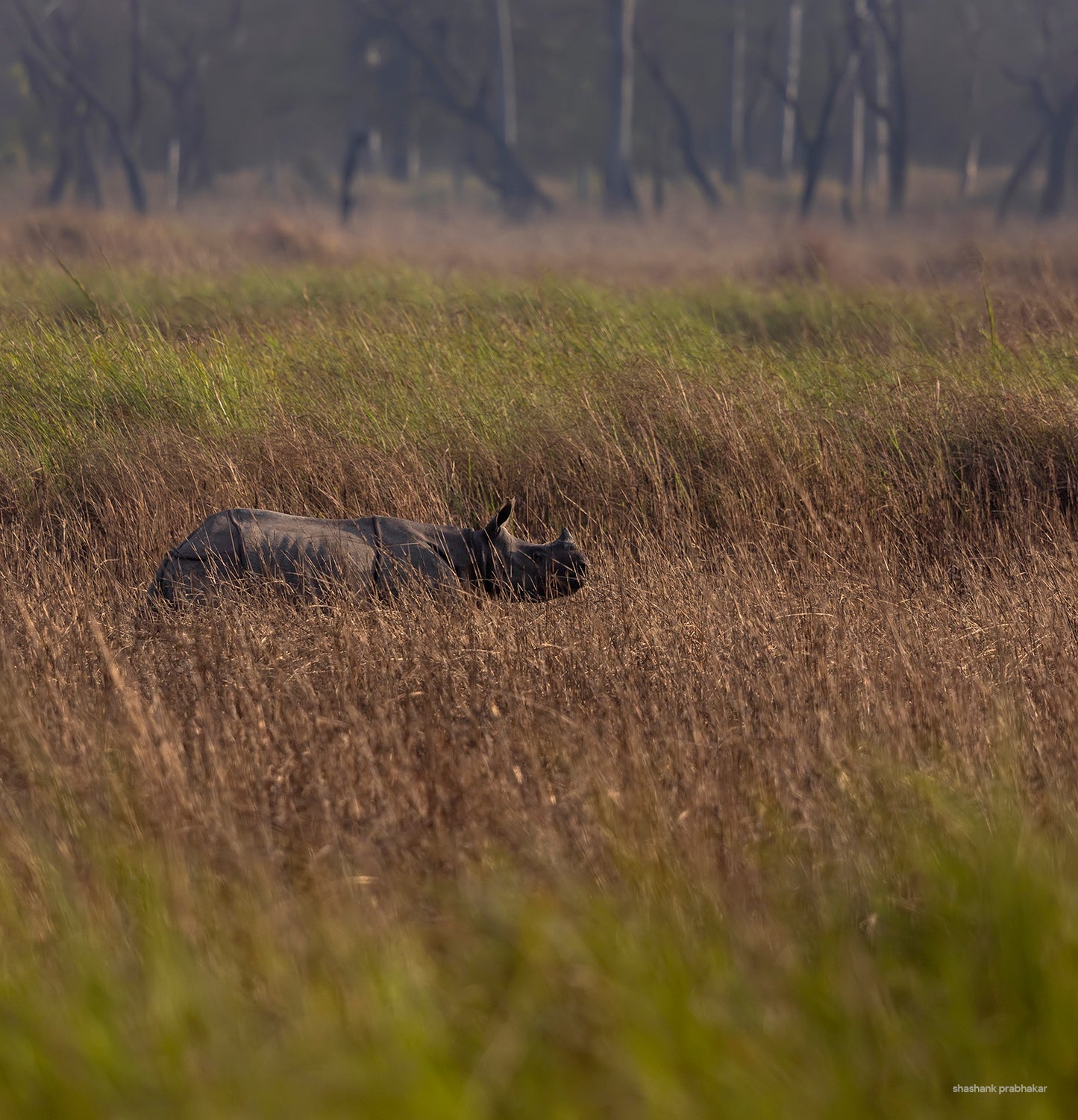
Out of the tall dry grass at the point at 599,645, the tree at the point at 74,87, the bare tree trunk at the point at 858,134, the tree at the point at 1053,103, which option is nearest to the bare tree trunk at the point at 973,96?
the tree at the point at 1053,103

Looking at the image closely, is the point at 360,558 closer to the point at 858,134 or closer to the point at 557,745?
the point at 557,745

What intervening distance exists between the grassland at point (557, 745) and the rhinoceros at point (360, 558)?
0.22 m

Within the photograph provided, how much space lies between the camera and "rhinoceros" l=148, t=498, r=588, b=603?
4793 mm

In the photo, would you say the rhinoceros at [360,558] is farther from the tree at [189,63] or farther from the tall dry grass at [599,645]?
the tree at [189,63]

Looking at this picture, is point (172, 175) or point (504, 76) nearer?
point (504, 76)

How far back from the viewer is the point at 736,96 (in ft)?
126

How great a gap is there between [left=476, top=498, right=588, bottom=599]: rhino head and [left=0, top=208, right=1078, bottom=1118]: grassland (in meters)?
0.28

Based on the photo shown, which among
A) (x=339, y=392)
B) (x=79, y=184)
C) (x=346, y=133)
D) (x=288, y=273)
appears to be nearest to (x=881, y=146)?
(x=346, y=133)

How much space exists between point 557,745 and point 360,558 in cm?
187

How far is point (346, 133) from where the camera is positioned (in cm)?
4500

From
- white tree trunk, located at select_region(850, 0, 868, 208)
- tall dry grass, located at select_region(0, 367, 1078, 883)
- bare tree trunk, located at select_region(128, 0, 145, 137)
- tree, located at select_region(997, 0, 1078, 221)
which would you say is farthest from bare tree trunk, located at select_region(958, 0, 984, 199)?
tall dry grass, located at select_region(0, 367, 1078, 883)

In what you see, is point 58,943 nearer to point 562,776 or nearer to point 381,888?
point 381,888

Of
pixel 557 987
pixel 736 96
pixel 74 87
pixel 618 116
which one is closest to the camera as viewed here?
pixel 557 987

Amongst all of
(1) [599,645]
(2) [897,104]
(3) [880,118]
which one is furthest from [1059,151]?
(1) [599,645]
